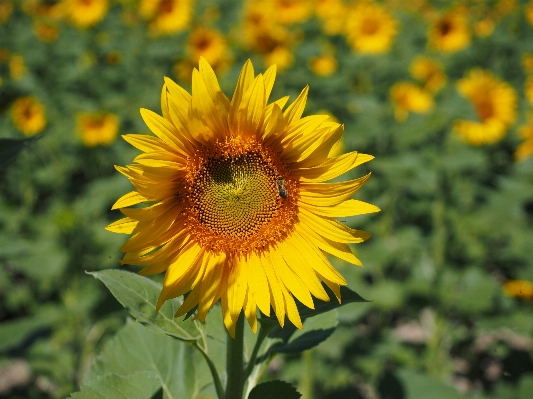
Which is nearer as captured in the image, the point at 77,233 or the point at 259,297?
the point at 259,297

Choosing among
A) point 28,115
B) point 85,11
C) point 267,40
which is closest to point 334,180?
point 267,40

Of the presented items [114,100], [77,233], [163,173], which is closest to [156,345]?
[163,173]

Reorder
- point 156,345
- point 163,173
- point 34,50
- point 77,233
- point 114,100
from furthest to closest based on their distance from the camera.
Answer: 1. point 34,50
2. point 114,100
3. point 77,233
4. point 156,345
5. point 163,173

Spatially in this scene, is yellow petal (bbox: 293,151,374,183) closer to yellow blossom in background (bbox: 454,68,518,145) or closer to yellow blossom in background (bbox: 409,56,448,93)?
yellow blossom in background (bbox: 454,68,518,145)

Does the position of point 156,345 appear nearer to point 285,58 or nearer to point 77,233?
point 77,233

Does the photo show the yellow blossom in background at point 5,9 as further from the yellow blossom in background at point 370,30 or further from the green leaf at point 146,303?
the green leaf at point 146,303

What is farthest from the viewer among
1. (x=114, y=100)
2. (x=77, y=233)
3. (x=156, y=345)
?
(x=114, y=100)
